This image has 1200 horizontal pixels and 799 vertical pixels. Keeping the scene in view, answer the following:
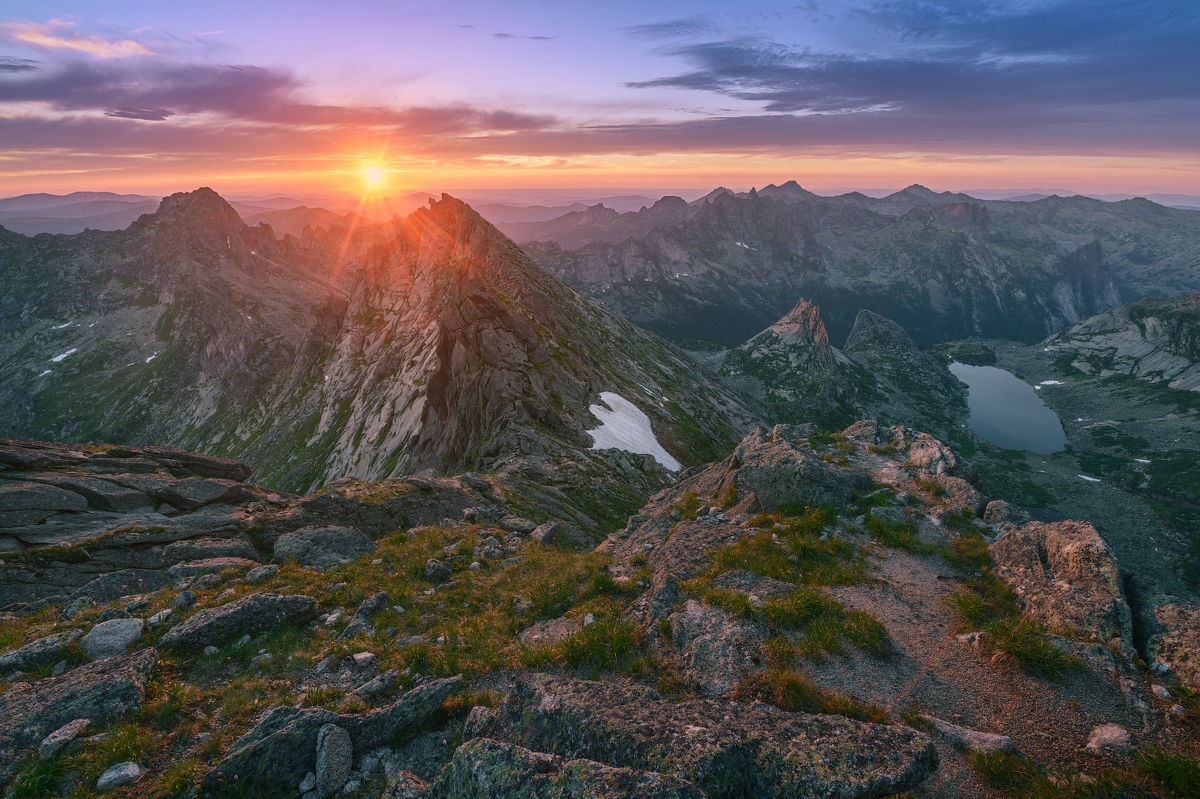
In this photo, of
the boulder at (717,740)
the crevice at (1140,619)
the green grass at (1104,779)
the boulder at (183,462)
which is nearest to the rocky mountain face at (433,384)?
the boulder at (183,462)

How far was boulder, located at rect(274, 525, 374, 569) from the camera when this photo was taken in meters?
23.4

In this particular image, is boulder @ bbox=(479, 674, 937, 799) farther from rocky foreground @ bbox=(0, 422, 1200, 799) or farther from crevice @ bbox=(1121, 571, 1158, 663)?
crevice @ bbox=(1121, 571, 1158, 663)

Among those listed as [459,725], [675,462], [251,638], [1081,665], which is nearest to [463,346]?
[675,462]

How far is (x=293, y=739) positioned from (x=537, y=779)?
590 centimetres

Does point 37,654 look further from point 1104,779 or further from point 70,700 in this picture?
point 1104,779

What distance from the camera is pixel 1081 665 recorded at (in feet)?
41.4

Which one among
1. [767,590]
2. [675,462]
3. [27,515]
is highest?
[767,590]

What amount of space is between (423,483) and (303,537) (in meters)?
11.9

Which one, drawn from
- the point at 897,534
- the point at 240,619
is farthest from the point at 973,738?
the point at 240,619

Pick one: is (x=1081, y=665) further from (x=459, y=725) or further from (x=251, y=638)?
(x=251, y=638)

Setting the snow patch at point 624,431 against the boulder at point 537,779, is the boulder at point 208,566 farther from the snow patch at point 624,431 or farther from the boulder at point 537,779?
the snow patch at point 624,431

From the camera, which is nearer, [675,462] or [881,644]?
[881,644]

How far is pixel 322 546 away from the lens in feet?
80.0

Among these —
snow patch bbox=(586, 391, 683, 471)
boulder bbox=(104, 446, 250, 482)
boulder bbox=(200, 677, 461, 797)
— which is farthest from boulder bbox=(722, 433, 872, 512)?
snow patch bbox=(586, 391, 683, 471)
